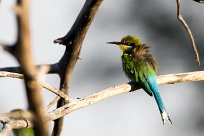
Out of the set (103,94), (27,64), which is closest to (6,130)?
(103,94)

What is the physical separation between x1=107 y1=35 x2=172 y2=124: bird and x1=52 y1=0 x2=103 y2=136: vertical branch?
1060 mm

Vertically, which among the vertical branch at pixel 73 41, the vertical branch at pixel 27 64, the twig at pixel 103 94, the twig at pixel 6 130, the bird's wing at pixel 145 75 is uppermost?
the vertical branch at pixel 27 64

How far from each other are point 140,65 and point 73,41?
147cm

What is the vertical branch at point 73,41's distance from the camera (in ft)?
7.16

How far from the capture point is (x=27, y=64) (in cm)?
64

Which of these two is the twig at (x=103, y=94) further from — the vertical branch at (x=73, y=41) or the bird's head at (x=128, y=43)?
the bird's head at (x=128, y=43)

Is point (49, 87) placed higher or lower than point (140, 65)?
higher

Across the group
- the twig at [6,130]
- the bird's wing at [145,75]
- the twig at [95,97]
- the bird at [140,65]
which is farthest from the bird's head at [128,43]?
the twig at [6,130]

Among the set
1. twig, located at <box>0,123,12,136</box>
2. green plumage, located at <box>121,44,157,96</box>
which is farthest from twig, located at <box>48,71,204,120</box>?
green plumage, located at <box>121,44,157,96</box>

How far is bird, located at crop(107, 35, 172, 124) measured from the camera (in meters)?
3.44

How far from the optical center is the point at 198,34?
9.96m

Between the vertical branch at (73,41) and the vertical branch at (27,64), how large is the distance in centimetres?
150

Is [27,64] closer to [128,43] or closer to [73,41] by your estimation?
[73,41]

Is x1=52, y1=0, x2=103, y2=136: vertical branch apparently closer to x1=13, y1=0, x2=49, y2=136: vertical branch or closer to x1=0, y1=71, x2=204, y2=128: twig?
x1=0, y1=71, x2=204, y2=128: twig
